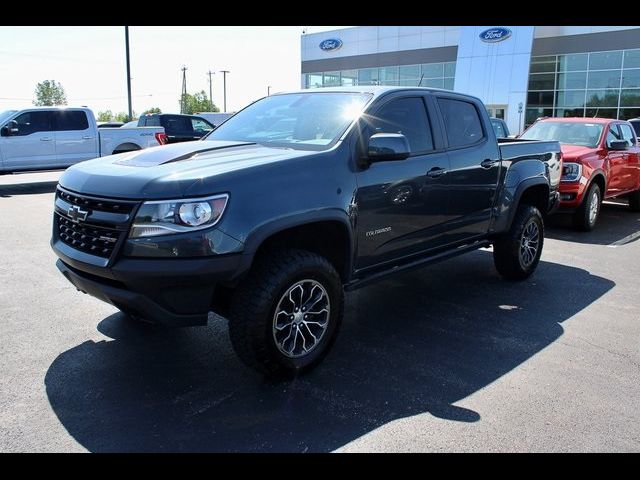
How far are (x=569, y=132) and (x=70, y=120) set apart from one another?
1225cm

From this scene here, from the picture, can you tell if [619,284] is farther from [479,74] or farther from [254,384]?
[479,74]

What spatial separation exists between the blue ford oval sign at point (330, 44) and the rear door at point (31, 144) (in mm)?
33082

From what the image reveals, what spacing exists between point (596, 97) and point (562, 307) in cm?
3177

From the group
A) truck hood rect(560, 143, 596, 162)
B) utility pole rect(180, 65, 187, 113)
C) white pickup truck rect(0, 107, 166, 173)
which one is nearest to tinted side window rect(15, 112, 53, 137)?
white pickup truck rect(0, 107, 166, 173)

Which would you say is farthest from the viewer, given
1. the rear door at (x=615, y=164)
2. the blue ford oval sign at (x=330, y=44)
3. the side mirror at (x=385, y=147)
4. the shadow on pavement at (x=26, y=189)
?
the blue ford oval sign at (x=330, y=44)

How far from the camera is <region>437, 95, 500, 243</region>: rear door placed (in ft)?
16.5

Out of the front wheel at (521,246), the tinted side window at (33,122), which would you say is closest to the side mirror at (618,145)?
the front wheel at (521,246)

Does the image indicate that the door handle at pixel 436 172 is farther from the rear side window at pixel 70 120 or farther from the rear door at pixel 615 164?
the rear side window at pixel 70 120

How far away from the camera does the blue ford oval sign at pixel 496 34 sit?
33.9 metres

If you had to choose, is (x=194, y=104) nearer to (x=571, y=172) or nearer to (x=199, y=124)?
(x=199, y=124)

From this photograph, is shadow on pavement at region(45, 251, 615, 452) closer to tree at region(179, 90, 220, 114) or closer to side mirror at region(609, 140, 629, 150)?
side mirror at region(609, 140, 629, 150)

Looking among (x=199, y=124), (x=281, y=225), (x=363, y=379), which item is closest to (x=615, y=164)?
(x=363, y=379)

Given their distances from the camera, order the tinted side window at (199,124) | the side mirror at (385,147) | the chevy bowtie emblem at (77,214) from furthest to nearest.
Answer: the tinted side window at (199,124) < the side mirror at (385,147) < the chevy bowtie emblem at (77,214)

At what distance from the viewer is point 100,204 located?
3.40m
